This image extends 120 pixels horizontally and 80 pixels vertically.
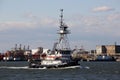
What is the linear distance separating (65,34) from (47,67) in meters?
11.8

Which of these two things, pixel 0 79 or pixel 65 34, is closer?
pixel 0 79

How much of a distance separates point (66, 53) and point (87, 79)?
45961mm

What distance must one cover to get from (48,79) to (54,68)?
1792 inches

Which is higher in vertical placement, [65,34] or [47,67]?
[65,34]

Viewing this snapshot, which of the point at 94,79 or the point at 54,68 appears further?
the point at 54,68

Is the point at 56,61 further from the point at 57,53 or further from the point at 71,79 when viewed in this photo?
the point at 71,79

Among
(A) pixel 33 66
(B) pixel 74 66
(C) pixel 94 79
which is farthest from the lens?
(A) pixel 33 66

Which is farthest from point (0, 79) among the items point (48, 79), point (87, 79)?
point (87, 79)

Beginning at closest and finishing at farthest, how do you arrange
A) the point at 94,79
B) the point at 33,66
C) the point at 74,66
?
the point at 94,79 < the point at 74,66 < the point at 33,66

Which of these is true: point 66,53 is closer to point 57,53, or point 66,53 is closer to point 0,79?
point 57,53

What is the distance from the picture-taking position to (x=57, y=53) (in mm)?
134625

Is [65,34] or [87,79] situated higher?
[65,34]

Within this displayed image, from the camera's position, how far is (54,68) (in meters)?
134

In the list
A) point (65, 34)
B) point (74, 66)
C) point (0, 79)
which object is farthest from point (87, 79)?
point (65, 34)
